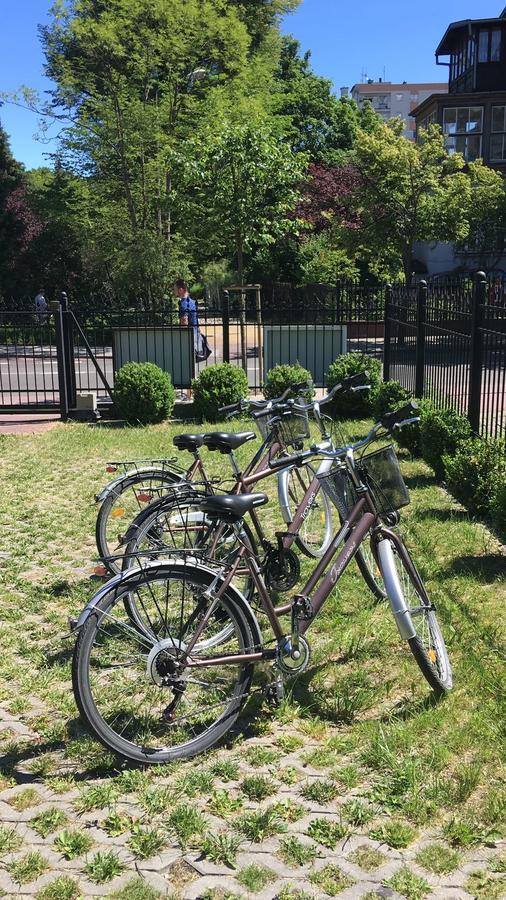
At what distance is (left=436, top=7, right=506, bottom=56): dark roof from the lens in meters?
39.1

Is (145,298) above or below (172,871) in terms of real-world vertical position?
above

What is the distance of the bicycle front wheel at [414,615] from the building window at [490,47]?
41.3 metres

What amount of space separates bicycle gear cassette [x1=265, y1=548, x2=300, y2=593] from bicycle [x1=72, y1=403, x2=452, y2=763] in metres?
0.70

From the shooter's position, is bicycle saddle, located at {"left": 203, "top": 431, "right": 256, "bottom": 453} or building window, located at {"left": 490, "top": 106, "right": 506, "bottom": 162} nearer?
bicycle saddle, located at {"left": 203, "top": 431, "right": 256, "bottom": 453}

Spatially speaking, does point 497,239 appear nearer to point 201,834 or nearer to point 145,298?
point 145,298

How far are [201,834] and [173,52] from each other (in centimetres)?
2102

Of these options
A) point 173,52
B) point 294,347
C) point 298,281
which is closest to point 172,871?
point 294,347

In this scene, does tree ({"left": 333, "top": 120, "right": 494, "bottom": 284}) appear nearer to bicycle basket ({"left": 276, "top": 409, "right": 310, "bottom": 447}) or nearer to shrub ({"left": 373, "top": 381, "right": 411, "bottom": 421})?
shrub ({"left": 373, "top": 381, "right": 411, "bottom": 421})

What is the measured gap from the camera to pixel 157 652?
3.29 m

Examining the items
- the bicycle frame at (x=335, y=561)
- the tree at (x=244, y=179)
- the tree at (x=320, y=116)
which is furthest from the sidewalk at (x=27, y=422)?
the tree at (x=320, y=116)

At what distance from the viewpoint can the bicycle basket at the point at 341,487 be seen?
370 centimetres

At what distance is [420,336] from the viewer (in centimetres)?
884

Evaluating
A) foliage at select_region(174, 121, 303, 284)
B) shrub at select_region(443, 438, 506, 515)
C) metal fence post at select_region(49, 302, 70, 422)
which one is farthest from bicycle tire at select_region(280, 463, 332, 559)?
foliage at select_region(174, 121, 303, 284)

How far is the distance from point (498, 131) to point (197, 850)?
40.1 metres
